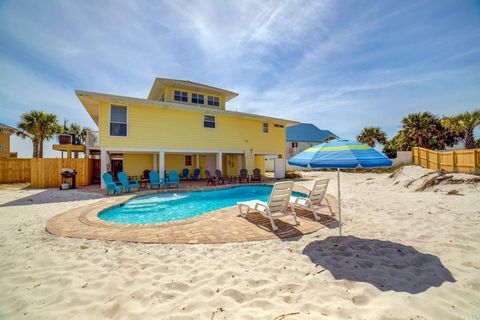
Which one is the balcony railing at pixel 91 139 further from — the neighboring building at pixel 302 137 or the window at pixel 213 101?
the neighboring building at pixel 302 137

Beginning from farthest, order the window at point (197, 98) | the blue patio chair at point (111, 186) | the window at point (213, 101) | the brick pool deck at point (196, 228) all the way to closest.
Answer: the window at point (213, 101) < the window at point (197, 98) < the blue patio chair at point (111, 186) < the brick pool deck at point (196, 228)

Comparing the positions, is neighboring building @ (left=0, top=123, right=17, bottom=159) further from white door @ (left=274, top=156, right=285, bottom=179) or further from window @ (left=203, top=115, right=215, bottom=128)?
white door @ (left=274, top=156, right=285, bottom=179)

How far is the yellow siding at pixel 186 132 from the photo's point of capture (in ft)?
45.0

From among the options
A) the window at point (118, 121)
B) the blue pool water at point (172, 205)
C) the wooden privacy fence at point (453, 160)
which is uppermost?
the window at point (118, 121)

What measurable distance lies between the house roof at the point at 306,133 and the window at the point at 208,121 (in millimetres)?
27863

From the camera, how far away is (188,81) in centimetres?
1700

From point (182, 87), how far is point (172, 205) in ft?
39.2

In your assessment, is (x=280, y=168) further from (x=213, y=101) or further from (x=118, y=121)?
(x=118, y=121)

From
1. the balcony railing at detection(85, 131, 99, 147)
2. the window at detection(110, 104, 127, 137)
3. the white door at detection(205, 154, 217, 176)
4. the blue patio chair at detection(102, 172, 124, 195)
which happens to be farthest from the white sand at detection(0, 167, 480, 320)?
the white door at detection(205, 154, 217, 176)

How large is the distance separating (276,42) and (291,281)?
10.4 m

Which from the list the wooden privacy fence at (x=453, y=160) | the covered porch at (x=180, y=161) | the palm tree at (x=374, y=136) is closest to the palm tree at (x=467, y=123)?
the wooden privacy fence at (x=453, y=160)

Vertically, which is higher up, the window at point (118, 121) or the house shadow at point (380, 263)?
the window at point (118, 121)

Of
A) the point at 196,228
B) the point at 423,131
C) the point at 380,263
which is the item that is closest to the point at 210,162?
the point at 196,228

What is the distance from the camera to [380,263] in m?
3.30
